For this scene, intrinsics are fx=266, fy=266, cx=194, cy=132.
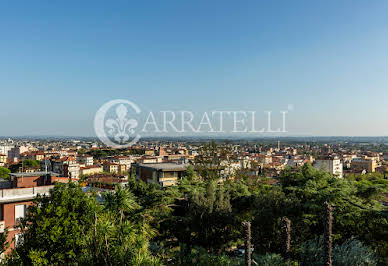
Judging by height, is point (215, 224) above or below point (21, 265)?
below

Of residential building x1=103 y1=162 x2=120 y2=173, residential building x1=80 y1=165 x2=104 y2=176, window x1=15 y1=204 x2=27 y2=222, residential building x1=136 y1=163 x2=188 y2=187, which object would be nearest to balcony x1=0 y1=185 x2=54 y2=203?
window x1=15 y1=204 x2=27 y2=222

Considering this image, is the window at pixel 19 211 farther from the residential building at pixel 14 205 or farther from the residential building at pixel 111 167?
the residential building at pixel 111 167

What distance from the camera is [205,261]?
6828 mm

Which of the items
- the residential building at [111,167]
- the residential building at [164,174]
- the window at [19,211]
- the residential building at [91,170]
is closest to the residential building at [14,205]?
the window at [19,211]

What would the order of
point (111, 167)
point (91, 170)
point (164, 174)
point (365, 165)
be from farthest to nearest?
point (111, 167), point (365, 165), point (91, 170), point (164, 174)

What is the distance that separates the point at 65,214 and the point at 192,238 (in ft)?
18.3

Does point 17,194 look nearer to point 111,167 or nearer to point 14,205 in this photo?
point 14,205

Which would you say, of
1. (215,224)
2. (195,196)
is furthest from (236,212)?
(195,196)

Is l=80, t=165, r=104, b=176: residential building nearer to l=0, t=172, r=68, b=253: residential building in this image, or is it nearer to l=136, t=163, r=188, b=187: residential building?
l=136, t=163, r=188, b=187: residential building

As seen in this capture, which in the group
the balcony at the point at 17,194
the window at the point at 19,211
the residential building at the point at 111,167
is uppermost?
the balcony at the point at 17,194

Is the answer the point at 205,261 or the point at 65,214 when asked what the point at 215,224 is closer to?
the point at 205,261

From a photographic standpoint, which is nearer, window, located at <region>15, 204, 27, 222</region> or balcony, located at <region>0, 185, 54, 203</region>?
balcony, located at <region>0, 185, 54, 203</region>

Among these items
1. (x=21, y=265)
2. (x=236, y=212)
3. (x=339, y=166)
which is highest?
(x=21, y=265)

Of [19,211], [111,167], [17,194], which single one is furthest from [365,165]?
[17,194]
